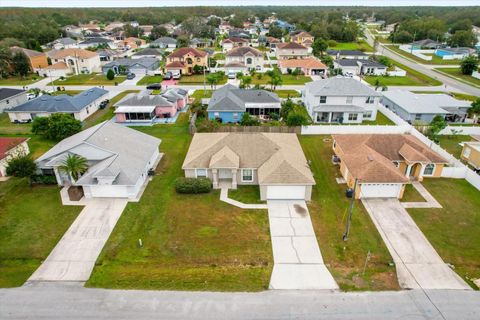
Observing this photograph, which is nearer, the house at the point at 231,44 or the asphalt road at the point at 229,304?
the asphalt road at the point at 229,304

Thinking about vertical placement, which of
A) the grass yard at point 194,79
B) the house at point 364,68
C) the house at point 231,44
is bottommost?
the grass yard at point 194,79

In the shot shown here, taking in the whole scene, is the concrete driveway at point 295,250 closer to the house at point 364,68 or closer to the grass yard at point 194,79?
the grass yard at point 194,79

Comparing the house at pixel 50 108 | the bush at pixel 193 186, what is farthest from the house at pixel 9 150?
the bush at pixel 193 186

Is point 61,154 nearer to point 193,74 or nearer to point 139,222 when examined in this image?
point 139,222

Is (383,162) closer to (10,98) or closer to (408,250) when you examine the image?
(408,250)

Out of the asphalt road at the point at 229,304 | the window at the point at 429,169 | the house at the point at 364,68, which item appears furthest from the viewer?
the house at the point at 364,68

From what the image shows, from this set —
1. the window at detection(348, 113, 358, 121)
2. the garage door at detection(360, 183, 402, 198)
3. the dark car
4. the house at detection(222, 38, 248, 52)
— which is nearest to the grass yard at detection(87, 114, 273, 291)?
the garage door at detection(360, 183, 402, 198)
